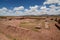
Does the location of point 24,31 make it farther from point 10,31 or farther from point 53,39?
point 53,39

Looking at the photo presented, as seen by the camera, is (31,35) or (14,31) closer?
(31,35)

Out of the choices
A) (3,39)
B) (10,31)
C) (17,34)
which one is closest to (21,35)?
(17,34)

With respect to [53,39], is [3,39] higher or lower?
higher

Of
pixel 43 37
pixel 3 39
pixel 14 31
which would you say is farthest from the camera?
pixel 14 31

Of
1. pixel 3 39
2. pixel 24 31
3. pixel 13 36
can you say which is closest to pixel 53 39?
pixel 24 31

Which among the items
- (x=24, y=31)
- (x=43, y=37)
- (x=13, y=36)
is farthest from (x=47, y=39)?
(x=13, y=36)

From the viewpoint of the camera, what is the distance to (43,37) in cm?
1546

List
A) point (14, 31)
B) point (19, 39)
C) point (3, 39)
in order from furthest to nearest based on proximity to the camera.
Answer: point (14, 31) → point (19, 39) → point (3, 39)

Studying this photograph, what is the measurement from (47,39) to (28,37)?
2.53 m

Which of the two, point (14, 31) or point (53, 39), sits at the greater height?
point (14, 31)

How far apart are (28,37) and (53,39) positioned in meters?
3.70

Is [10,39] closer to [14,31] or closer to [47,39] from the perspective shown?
[14,31]

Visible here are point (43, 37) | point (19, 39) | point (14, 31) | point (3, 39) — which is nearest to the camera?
point (3, 39)

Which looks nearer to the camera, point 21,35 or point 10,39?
point 10,39
